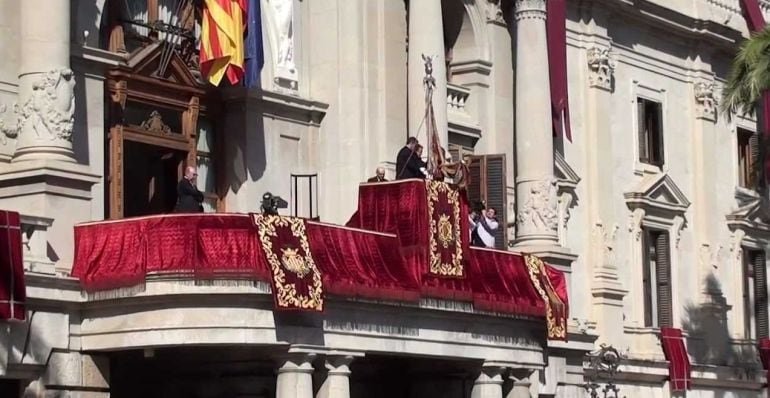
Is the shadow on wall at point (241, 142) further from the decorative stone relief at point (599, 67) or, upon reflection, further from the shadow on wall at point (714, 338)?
the shadow on wall at point (714, 338)

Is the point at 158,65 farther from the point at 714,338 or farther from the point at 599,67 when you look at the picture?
the point at 714,338

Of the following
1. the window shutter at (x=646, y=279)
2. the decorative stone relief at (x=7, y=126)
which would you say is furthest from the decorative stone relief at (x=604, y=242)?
the decorative stone relief at (x=7, y=126)

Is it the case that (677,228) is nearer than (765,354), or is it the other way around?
(677,228)

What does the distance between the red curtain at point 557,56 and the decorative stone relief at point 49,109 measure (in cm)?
1586

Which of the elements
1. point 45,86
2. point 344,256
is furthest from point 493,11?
point 45,86

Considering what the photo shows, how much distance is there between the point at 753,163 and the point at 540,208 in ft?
52.0

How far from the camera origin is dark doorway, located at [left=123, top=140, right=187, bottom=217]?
36531mm

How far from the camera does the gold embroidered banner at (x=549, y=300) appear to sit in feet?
129

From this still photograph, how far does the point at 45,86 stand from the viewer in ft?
108

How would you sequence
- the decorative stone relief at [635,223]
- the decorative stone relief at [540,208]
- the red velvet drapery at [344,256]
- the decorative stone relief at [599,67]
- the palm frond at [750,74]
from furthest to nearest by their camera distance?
the decorative stone relief at [635,223] → the decorative stone relief at [599,67] → the palm frond at [750,74] → the decorative stone relief at [540,208] → the red velvet drapery at [344,256]

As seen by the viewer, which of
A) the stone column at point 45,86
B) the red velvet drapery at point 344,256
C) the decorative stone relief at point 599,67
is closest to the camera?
the red velvet drapery at point 344,256

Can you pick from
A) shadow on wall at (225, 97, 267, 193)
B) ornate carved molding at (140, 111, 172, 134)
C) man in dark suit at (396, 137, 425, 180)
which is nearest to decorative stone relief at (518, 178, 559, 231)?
man in dark suit at (396, 137, 425, 180)

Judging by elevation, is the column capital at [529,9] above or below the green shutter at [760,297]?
above

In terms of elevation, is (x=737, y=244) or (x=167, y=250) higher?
(x=737, y=244)
